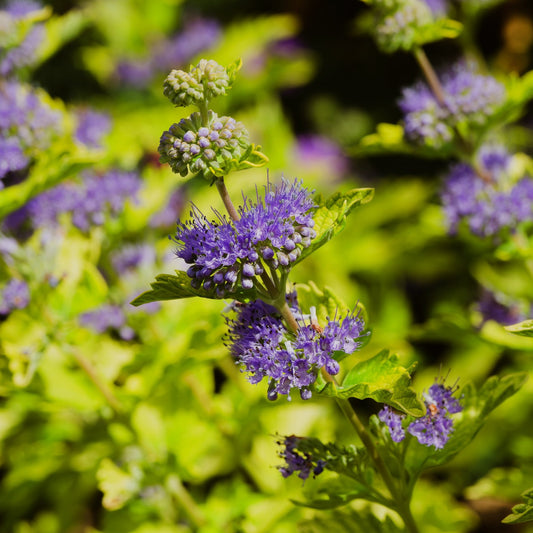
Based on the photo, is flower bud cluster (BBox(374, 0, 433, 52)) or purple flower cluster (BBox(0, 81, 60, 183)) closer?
flower bud cluster (BBox(374, 0, 433, 52))

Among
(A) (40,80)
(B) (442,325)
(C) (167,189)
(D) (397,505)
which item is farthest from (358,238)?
(A) (40,80)

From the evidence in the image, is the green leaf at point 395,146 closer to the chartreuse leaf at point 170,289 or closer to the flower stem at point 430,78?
the flower stem at point 430,78

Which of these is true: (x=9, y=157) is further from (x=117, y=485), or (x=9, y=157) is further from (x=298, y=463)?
(x=298, y=463)

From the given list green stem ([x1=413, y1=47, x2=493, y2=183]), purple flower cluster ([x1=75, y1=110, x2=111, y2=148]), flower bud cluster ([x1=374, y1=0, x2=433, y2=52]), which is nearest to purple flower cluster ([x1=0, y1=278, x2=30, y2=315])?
purple flower cluster ([x1=75, y1=110, x2=111, y2=148])

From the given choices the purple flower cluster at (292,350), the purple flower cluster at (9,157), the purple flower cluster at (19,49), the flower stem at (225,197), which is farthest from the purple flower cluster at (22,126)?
the purple flower cluster at (292,350)

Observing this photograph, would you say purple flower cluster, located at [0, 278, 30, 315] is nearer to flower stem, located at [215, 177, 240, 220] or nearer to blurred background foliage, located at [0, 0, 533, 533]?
blurred background foliage, located at [0, 0, 533, 533]

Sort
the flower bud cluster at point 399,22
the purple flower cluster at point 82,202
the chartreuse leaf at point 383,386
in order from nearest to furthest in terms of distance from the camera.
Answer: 1. the chartreuse leaf at point 383,386
2. the flower bud cluster at point 399,22
3. the purple flower cluster at point 82,202

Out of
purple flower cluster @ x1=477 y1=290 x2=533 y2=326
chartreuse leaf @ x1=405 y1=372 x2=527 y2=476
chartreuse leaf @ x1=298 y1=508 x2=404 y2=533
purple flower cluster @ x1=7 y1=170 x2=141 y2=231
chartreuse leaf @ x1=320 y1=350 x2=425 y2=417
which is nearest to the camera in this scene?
chartreuse leaf @ x1=320 y1=350 x2=425 y2=417
